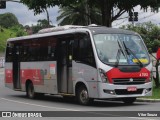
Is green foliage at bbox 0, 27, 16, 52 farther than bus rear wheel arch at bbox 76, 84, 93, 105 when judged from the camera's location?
Yes

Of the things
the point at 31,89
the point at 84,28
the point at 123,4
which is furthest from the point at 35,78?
the point at 123,4

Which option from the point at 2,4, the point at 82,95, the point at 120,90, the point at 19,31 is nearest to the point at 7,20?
the point at 19,31

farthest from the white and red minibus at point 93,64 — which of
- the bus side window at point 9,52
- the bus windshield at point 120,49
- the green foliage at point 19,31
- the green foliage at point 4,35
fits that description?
the green foliage at point 4,35

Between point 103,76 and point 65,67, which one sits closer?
point 103,76

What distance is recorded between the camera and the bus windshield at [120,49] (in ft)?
61.3

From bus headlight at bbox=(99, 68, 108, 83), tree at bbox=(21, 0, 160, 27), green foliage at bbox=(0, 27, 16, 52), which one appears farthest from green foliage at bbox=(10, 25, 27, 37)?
bus headlight at bbox=(99, 68, 108, 83)

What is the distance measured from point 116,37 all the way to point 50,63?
350cm

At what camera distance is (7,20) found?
182750 millimetres

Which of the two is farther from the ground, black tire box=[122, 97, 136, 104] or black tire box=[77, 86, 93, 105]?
black tire box=[77, 86, 93, 105]

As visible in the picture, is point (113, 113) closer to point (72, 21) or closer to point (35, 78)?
point (35, 78)

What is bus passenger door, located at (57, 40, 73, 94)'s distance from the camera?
66.2 ft

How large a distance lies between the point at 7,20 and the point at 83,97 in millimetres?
166037

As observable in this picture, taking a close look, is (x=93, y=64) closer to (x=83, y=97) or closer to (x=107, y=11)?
(x=83, y=97)

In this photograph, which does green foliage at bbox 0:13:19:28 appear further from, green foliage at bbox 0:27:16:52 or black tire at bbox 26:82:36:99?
black tire at bbox 26:82:36:99
